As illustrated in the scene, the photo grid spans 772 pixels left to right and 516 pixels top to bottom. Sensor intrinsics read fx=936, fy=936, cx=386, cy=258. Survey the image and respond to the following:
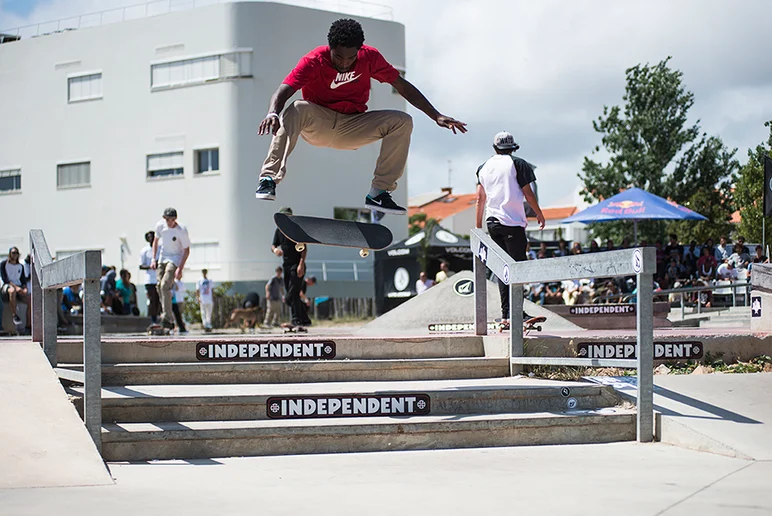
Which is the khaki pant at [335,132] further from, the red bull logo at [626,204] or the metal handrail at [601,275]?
the red bull logo at [626,204]

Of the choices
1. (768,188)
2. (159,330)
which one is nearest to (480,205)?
(159,330)

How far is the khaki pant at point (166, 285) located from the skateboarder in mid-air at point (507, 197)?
488 centimetres

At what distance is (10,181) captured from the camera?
42281 millimetres

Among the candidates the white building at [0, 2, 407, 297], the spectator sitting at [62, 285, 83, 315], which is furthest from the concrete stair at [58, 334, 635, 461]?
the white building at [0, 2, 407, 297]

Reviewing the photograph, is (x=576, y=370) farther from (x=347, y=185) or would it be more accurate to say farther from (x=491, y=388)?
(x=347, y=185)

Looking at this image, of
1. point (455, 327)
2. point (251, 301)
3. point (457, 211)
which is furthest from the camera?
point (457, 211)

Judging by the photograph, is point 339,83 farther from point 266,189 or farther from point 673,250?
point 673,250

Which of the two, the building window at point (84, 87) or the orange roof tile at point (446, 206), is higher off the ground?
the building window at point (84, 87)

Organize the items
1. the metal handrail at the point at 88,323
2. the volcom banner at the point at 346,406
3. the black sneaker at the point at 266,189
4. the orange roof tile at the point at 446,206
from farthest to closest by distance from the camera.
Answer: the orange roof tile at the point at 446,206, the black sneaker at the point at 266,189, the volcom banner at the point at 346,406, the metal handrail at the point at 88,323

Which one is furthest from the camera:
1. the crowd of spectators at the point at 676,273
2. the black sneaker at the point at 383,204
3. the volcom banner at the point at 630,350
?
the crowd of spectators at the point at 676,273

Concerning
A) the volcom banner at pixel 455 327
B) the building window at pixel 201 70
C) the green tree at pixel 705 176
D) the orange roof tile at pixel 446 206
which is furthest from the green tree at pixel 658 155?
A: the orange roof tile at pixel 446 206

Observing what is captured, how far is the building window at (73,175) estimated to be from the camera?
39406 millimetres

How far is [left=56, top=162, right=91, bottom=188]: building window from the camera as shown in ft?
129

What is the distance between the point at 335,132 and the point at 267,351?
1978 mm
